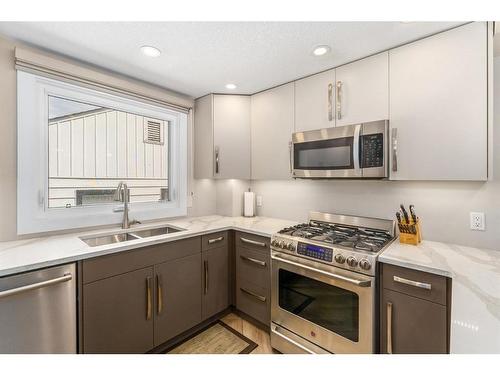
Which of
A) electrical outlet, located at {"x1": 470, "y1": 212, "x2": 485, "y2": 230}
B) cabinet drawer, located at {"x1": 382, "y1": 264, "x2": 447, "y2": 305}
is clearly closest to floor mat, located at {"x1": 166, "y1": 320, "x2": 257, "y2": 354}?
cabinet drawer, located at {"x1": 382, "y1": 264, "x2": 447, "y2": 305}

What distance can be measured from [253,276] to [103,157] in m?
1.65

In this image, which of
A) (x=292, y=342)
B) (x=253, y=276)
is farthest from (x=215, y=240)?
(x=292, y=342)

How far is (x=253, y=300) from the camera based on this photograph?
1.94m

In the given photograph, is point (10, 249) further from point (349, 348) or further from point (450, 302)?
point (450, 302)

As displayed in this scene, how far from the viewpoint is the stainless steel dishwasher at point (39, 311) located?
3.57 ft

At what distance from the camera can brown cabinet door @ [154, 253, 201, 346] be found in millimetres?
1609

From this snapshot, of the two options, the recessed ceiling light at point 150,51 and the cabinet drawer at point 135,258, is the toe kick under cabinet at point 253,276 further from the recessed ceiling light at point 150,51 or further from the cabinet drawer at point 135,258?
the recessed ceiling light at point 150,51

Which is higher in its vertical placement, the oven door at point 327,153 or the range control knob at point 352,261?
the oven door at point 327,153

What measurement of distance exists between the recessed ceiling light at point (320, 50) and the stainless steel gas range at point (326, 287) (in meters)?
1.28

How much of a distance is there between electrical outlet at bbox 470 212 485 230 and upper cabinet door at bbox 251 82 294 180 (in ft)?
4.13

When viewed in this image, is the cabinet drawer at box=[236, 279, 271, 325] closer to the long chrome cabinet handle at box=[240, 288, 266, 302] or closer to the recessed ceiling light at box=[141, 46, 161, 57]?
the long chrome cabinet handle at box=[240, 288, 266, 302]

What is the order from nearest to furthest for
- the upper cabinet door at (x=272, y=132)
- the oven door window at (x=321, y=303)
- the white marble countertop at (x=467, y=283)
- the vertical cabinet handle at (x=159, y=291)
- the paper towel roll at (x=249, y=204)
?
the white marble countertop at (x=467, y=283)
the oven door window at (x=321, y=303)
the vertical cabinet handle at (x=159, y=291)
the upper cabinet door at (x=272, y=132)
the paper towel roll at (x=249, y=204)

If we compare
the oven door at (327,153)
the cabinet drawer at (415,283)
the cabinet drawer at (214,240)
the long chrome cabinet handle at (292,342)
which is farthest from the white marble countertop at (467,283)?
the cabinet drawer at (214,240)

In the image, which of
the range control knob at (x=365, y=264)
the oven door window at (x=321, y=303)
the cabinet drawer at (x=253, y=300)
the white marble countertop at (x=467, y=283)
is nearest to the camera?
the white marble countertop at (x=467, y=283)
